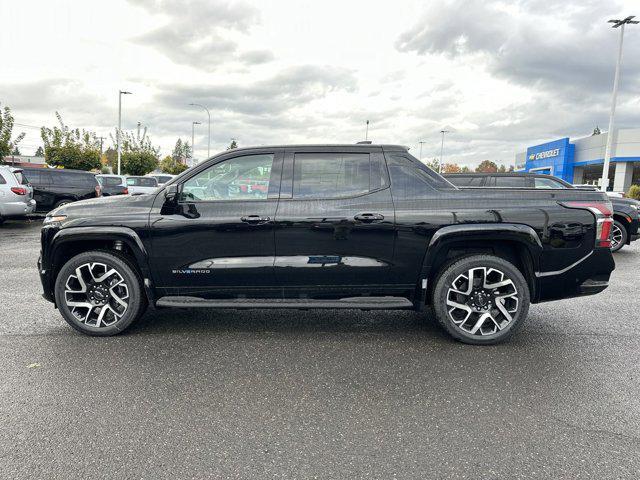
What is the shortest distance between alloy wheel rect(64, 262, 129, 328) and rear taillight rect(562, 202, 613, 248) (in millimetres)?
4187

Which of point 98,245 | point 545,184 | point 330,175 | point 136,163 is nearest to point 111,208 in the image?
point 98,245

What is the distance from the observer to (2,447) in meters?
2.55

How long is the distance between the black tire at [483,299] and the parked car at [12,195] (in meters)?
12.7

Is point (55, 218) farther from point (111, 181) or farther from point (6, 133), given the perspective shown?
point (6, 133)

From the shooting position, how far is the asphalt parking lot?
246 cm

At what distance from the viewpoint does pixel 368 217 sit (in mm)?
4062

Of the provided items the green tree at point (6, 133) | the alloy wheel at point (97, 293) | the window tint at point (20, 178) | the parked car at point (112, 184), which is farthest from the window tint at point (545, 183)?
the green tree at point (6, 133)

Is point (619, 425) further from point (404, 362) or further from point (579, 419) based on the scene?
point (404, 362)

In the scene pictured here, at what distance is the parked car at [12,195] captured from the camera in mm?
12422

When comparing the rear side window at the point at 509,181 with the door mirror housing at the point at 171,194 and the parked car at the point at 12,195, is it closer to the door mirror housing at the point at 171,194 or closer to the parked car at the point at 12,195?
the door mirror housing at the point at 171,194

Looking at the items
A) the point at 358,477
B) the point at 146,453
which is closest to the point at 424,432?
the point at 358,477

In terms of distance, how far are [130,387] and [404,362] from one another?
2.13 metres

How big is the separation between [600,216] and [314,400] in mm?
3024

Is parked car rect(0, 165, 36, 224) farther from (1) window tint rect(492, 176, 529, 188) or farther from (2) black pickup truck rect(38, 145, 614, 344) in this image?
(1) window tint rect(492, 176, 529, 188)
